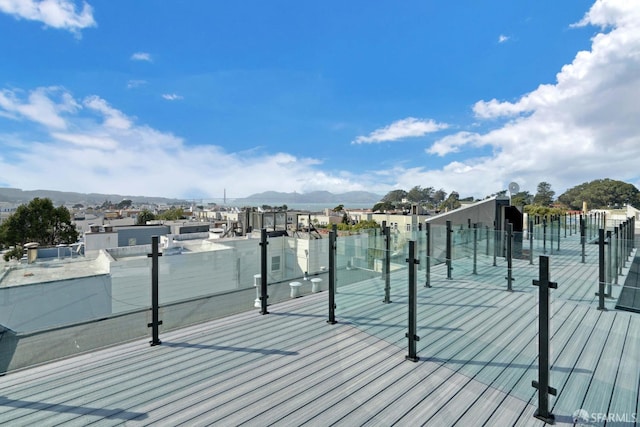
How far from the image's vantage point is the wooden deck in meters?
1.96

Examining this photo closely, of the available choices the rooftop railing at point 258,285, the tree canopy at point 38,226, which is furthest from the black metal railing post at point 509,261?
the tree canopy at point 38,226

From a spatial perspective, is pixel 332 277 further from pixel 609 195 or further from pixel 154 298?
pixel 609 195

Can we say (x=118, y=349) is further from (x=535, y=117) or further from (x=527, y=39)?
(x=535, y=117)

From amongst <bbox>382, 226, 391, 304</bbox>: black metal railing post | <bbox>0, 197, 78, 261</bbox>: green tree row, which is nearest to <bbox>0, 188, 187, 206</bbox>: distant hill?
<bbox>0, 197, 78, 261</bbox>: green tree row

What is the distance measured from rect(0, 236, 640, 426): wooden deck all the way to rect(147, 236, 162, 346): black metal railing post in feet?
0.39

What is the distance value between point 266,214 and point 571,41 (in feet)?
52.8

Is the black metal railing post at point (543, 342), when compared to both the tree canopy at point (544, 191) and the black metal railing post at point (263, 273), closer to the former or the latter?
the black metal railing post at point (263, 273)

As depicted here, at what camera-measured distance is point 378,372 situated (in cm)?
253

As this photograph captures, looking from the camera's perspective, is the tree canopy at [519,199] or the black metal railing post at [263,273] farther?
the tree canopy at [519,199]

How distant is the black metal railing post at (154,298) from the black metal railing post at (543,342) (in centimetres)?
351

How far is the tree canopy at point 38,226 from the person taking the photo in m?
27.4

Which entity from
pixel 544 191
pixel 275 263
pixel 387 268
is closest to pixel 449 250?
pixel 387 268

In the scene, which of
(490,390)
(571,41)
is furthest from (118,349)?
(571,41)

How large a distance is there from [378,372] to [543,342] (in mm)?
1262
